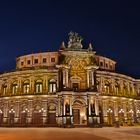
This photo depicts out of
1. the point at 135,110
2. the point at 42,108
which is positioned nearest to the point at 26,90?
the point at 42,108

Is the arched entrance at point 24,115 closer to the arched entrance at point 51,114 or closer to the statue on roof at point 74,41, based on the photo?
the arched entrance at point 51,114

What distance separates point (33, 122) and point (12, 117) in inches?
263

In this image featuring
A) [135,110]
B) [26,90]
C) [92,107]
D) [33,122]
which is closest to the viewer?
[92,107]

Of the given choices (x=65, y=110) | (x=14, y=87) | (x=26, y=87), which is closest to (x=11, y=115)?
(x=14, y=87)

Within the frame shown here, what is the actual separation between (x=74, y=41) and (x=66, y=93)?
46.4 ft

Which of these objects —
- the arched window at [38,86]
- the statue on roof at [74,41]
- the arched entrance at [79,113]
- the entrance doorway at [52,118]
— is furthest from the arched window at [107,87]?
the arched window at [38,86]

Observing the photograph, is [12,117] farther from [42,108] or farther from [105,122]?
[105,122]

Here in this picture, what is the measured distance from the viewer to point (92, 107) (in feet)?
174

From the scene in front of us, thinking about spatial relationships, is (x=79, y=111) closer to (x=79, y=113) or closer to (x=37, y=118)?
(x=79, y=113)

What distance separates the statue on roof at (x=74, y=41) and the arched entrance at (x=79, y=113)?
13.7 m

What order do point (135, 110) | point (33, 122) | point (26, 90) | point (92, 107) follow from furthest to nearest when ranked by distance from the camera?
point (135, 110)
point (26, 90)
point (33, 122)
point (92, 107)

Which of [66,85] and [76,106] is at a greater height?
[66,85]

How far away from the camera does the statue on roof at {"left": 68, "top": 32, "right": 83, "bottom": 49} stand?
5841 centimetres

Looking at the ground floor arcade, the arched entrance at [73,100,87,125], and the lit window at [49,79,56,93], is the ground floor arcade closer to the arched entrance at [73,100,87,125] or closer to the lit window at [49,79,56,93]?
the arched entrance at [73,100,87,125]
